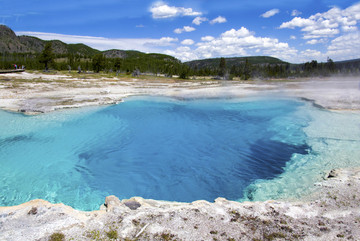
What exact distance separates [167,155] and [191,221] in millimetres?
7932

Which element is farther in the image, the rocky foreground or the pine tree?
the pine tree

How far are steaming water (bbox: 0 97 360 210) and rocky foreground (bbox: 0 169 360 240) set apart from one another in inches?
71.2

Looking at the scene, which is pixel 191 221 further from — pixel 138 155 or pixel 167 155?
pixel 138 155

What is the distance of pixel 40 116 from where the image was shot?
1970 centimetres

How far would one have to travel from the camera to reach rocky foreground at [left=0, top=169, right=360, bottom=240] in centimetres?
538

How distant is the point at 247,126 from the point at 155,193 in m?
13.0

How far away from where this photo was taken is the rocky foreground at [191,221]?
5.38 m

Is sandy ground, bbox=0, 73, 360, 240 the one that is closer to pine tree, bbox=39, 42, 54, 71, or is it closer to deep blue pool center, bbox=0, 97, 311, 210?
deep blue pool center, bbox=0, 97, 311, 210

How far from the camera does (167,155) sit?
1380 cm

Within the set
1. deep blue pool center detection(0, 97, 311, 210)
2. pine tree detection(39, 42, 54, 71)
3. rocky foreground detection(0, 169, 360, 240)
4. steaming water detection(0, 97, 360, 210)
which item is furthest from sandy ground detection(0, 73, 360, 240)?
pine tree detection(39, 42, 54, 71)

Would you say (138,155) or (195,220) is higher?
(195,220)

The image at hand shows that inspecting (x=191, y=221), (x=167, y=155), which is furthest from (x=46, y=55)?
(x=191, y=221)

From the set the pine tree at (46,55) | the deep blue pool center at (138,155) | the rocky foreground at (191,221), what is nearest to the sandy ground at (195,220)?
the rocky foreground at (191,221)

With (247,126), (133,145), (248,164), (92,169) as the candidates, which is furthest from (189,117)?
→ (92,169)
